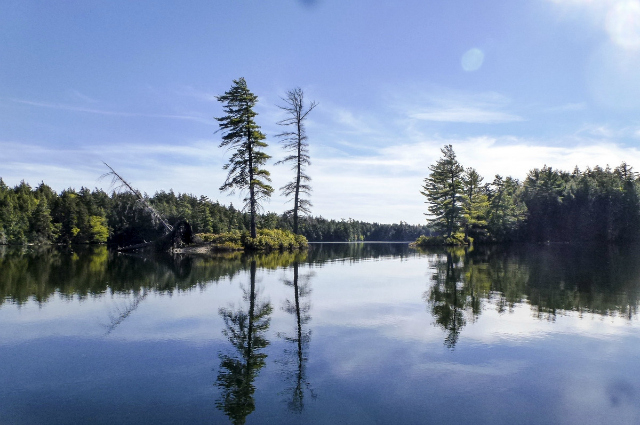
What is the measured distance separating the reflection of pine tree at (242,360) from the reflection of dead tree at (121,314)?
6.57ft

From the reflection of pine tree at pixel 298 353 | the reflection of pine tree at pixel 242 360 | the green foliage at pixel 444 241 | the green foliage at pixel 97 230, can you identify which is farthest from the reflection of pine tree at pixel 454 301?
the green foliage at pixel 97 230

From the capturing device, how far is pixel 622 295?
11219 millimetres

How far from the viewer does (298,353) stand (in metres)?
6.11

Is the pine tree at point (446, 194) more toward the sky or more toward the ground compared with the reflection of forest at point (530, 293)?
more toward the sky

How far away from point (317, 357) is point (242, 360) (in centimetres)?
111

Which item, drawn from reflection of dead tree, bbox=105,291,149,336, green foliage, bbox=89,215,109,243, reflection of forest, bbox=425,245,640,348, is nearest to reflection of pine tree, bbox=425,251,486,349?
reflection of forest, bbox=425,245,640,348

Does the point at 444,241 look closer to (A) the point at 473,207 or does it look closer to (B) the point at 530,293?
(A) the point at 473,207

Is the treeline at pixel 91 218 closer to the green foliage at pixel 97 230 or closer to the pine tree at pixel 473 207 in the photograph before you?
the green foliage at pixel 97 230

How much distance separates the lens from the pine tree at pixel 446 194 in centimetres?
4719

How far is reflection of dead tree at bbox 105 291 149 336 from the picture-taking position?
761 cm

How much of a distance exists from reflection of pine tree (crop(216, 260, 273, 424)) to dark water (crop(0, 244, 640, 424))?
0.02 m

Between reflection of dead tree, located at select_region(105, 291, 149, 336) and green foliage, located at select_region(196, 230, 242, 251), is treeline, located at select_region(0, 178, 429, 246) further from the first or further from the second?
reflection of dead tree, located at select_region(105, 291, 149, 336)

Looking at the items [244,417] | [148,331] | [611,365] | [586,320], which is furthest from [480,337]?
[148,331]

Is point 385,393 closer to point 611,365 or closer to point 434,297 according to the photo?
point 611,365
